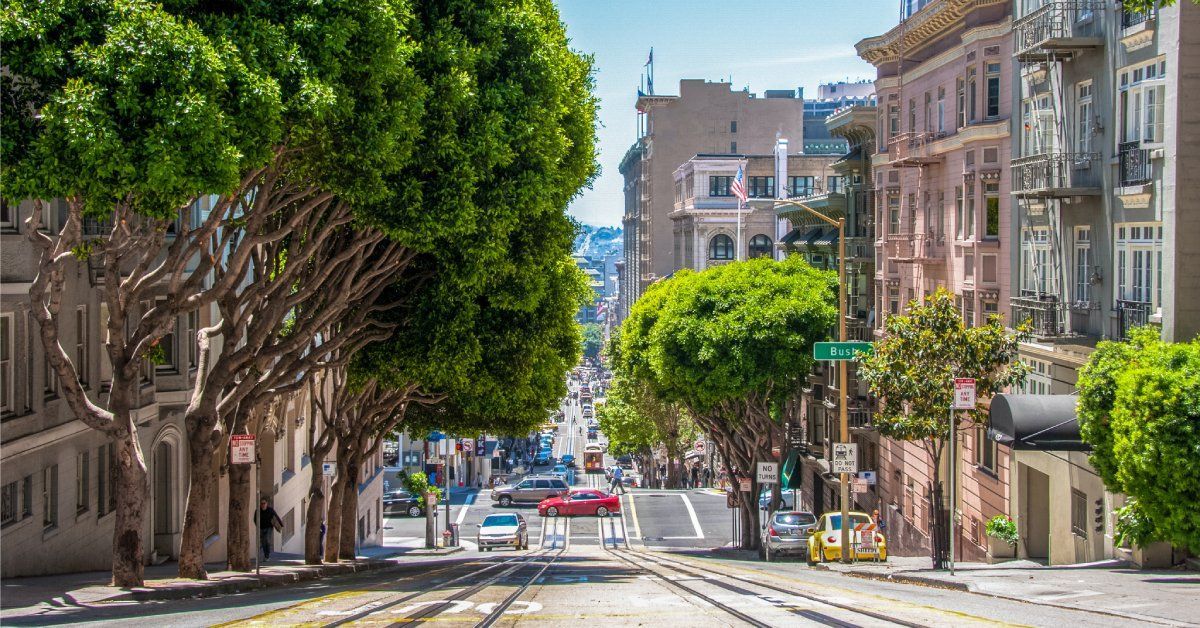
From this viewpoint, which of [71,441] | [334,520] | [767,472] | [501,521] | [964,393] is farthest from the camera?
[501,521]

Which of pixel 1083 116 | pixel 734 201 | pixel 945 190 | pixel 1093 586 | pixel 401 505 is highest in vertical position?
pixel 734 201

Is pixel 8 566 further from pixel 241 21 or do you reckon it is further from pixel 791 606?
pixel 791 606

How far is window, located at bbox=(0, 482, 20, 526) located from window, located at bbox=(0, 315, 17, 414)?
132 centimetres

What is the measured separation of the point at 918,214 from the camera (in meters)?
41.8

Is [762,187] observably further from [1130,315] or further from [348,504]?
[1130,315]

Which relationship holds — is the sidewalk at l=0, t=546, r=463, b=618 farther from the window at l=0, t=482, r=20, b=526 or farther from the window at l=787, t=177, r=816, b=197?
the window at l=787, t=177, r=816, b=197

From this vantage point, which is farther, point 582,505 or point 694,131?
point 694,131

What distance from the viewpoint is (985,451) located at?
115 feet

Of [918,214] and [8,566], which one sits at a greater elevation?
[918,214]

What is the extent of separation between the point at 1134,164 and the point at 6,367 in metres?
21.5

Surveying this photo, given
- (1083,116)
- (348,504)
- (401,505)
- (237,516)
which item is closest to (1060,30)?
(1083,116)

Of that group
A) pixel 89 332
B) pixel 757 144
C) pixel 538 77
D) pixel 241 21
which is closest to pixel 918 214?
pixel 538 77

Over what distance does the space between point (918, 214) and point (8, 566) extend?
30.1 meters

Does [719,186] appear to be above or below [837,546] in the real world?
above
